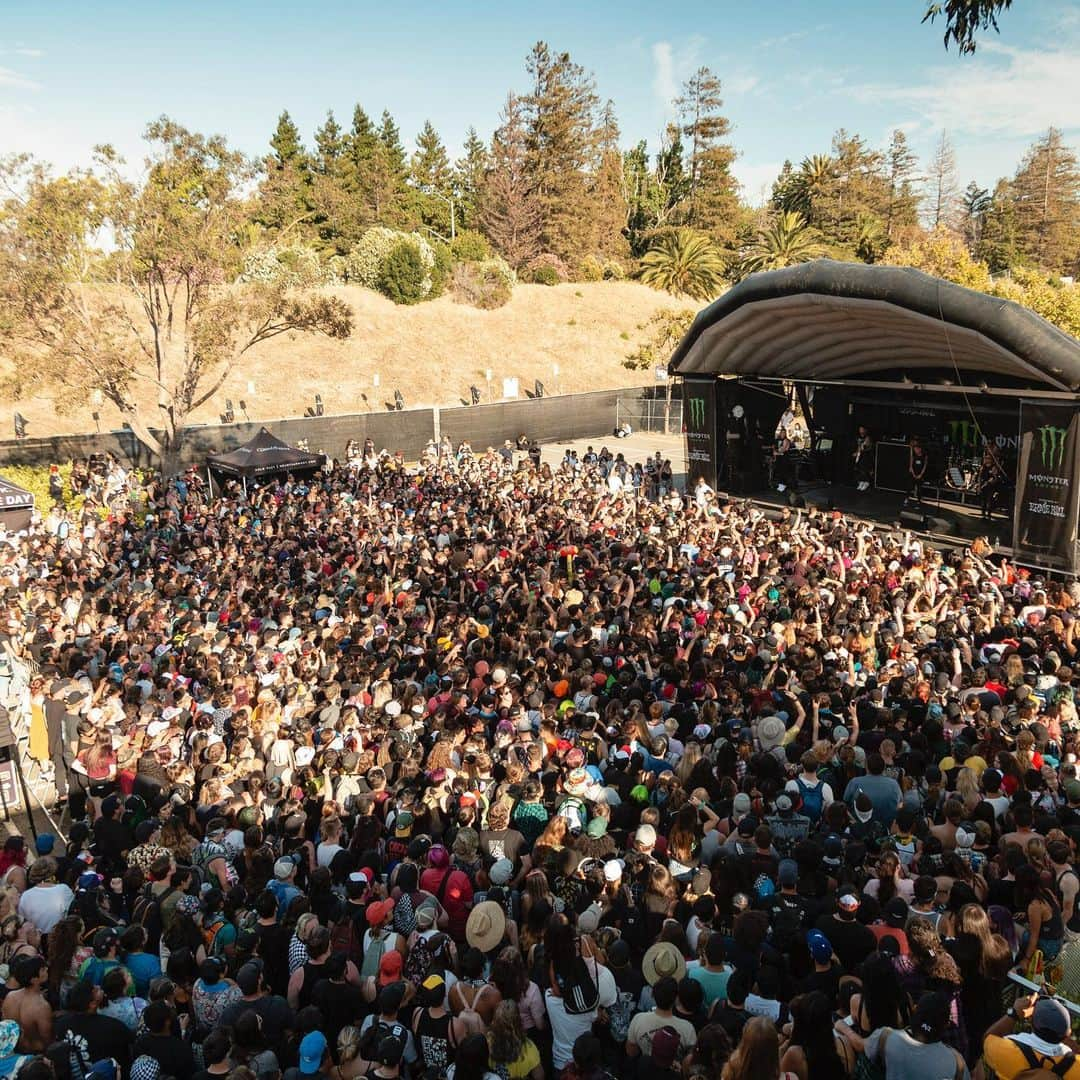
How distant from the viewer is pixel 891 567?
12.2 metres

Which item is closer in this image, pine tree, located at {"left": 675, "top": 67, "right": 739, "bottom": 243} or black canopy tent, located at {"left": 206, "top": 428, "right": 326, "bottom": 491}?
black canopy tent, located at {"left": 206, "top": 428, "right": 326, "bottom": 491}

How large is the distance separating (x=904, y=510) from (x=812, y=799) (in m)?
13.8

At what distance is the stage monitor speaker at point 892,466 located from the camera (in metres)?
21.1

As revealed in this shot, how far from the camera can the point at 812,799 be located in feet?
20.3

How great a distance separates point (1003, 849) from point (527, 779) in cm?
308

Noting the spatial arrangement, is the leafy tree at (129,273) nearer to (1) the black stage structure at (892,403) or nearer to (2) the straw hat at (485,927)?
(1) the black stage structure at (892,403)

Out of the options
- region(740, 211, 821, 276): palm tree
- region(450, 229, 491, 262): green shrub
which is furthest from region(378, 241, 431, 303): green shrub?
region(740, 211, 821, 276): palm tree

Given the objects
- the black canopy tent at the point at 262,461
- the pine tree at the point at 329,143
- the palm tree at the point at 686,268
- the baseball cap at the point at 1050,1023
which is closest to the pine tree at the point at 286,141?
the pine tree at the point at 329,143

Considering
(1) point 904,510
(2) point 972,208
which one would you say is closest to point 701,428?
(1) point 904,510

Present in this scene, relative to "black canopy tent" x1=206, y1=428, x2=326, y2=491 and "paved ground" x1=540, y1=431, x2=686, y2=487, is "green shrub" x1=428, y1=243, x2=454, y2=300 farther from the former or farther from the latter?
"black canopy tent" x1=206, y1=428, x2=326, y2=491

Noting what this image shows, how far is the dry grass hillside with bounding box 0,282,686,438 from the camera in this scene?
3741 cm

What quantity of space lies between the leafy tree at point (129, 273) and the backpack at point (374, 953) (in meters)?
20.3

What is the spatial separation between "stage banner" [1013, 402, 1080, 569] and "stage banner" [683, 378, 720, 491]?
6999mm

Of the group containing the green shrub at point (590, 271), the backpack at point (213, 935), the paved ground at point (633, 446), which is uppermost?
the green shrub at point (590, 271)
